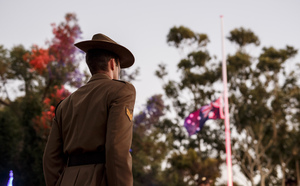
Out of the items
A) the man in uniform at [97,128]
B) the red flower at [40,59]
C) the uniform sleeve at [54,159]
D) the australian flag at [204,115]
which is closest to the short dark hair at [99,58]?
the man in uniform at [97,128]

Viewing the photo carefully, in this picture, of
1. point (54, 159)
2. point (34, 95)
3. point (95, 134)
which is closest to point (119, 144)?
point (95, 134)

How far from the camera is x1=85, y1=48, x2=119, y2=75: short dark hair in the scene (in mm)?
2439

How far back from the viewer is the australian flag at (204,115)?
1484 cm

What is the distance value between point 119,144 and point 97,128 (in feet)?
0.67

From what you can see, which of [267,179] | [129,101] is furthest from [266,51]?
[129,101]

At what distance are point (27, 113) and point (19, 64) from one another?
934cm

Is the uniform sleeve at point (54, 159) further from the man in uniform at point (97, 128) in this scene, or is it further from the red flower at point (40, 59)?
the red flower at point (40, 59)

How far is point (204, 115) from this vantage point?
15.0m

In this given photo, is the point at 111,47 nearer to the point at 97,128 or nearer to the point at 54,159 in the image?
the point at 97,128

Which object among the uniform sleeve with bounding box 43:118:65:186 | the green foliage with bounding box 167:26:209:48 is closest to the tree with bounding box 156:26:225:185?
the green foliage with bounding box 167:26:209:48

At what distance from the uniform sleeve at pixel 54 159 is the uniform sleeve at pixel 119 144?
52 centimetres

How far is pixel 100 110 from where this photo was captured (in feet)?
7.32

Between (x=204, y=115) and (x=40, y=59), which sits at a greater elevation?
(x=40, y=59)

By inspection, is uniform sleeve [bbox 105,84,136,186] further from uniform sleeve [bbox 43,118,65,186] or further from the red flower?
the red flower
